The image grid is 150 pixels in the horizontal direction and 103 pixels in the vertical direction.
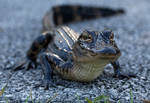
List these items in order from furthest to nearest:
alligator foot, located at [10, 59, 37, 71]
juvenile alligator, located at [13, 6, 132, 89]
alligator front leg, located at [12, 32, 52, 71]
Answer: alligator front leg, located at [12, 32, 52, 71], alligator foot, located at [10, 59, 37, 71], juvenile alligator, located at [13, 6, 132, 89]

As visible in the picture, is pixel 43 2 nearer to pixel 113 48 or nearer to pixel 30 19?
pixel 30 19

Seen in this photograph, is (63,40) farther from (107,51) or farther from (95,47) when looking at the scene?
(107,51)

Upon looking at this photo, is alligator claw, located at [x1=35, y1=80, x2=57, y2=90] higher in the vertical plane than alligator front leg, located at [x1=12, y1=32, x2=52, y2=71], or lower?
lower

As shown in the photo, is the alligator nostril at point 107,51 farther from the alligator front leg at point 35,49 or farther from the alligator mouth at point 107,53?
the alligator front leg at point 35,49

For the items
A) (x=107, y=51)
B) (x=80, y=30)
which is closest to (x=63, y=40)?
(x=80, y=30)

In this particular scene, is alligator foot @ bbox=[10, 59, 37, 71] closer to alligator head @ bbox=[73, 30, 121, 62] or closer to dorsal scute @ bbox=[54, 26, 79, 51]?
dorsal scute @ bbox=[54, 26, 79, 51]

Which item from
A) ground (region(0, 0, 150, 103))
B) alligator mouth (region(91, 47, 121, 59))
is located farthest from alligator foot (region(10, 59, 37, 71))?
alligator mouth (region(91, 47, 121, 59))

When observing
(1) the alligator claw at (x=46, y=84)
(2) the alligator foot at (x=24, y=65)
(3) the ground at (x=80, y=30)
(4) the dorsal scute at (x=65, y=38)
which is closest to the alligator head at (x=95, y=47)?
(3) the ground at (x=80, y=30)
